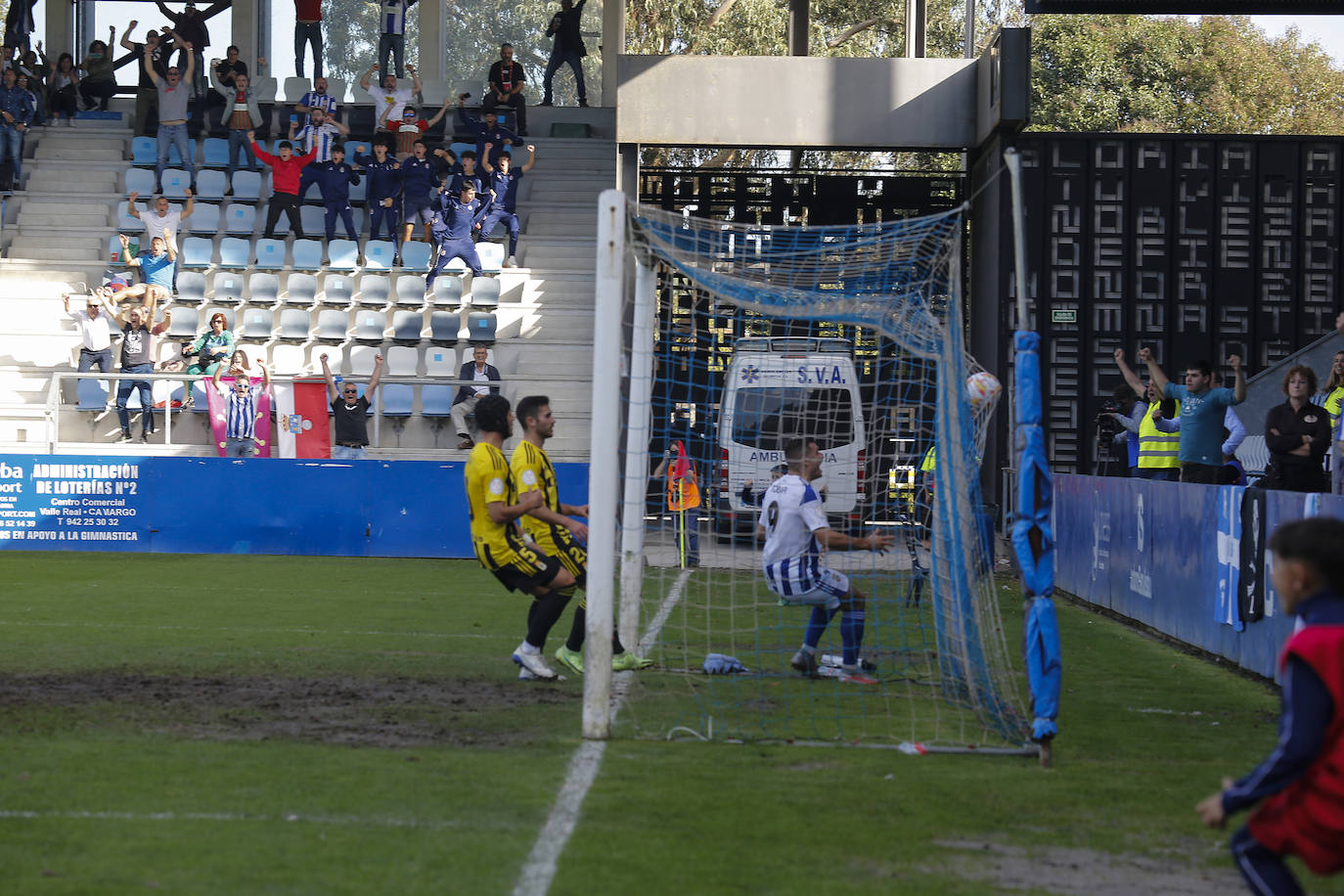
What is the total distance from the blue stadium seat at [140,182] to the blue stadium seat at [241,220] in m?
1.73

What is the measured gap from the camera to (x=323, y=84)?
27.2 metres

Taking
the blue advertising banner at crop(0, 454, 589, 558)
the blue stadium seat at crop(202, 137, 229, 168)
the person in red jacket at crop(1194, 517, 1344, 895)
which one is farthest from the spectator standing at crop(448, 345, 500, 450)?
the person in red jacket at crop(1194, 517, 1344, 895)

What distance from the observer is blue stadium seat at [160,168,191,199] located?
2728 cm

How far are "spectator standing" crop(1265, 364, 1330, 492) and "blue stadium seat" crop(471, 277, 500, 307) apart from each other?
15.0 m

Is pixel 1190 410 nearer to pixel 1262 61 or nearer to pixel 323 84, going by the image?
pixel 323 84

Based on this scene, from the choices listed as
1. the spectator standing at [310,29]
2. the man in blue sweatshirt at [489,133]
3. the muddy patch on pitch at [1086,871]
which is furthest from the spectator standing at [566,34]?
the muddy patch on pitch at [1086,871]

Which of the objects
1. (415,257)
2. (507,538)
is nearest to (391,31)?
(415,257)

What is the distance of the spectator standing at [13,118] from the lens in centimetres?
2733

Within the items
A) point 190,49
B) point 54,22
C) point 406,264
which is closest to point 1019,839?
point 406,264

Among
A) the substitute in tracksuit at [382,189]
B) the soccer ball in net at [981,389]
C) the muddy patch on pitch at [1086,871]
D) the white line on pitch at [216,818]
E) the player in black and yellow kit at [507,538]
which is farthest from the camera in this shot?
the substitute in tracksuit at [382,189]

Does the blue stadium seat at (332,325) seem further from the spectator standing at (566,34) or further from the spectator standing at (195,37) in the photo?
the spectator standing at (566,34)

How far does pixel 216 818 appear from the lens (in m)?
5.96

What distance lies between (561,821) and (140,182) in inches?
959

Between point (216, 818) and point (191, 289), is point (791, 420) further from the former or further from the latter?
point (216, 818)
